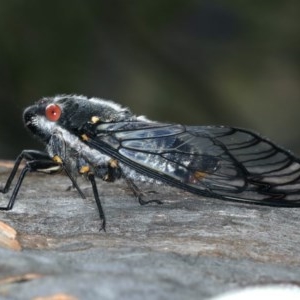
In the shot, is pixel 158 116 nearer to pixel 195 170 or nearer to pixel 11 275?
pixel 195 170

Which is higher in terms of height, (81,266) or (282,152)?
(282,152)

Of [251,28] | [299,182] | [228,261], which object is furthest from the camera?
[251,28]

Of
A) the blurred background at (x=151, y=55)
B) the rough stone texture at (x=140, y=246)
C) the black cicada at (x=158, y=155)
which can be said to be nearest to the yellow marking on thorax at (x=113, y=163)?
the black cicada at (x=158, y=155)

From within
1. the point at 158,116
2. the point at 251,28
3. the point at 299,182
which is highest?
the point at 251,28

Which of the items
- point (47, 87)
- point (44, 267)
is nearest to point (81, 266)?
point (44, 267)

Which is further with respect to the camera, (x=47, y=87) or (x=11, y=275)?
(x=47, y=87)

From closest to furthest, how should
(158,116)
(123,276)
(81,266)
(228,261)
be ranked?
1. (123,276)
2. (81,266)
3. (228,261)
4. (158,116)

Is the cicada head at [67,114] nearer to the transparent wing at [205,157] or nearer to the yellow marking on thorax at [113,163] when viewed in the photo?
the transparent wing at [205,157]
